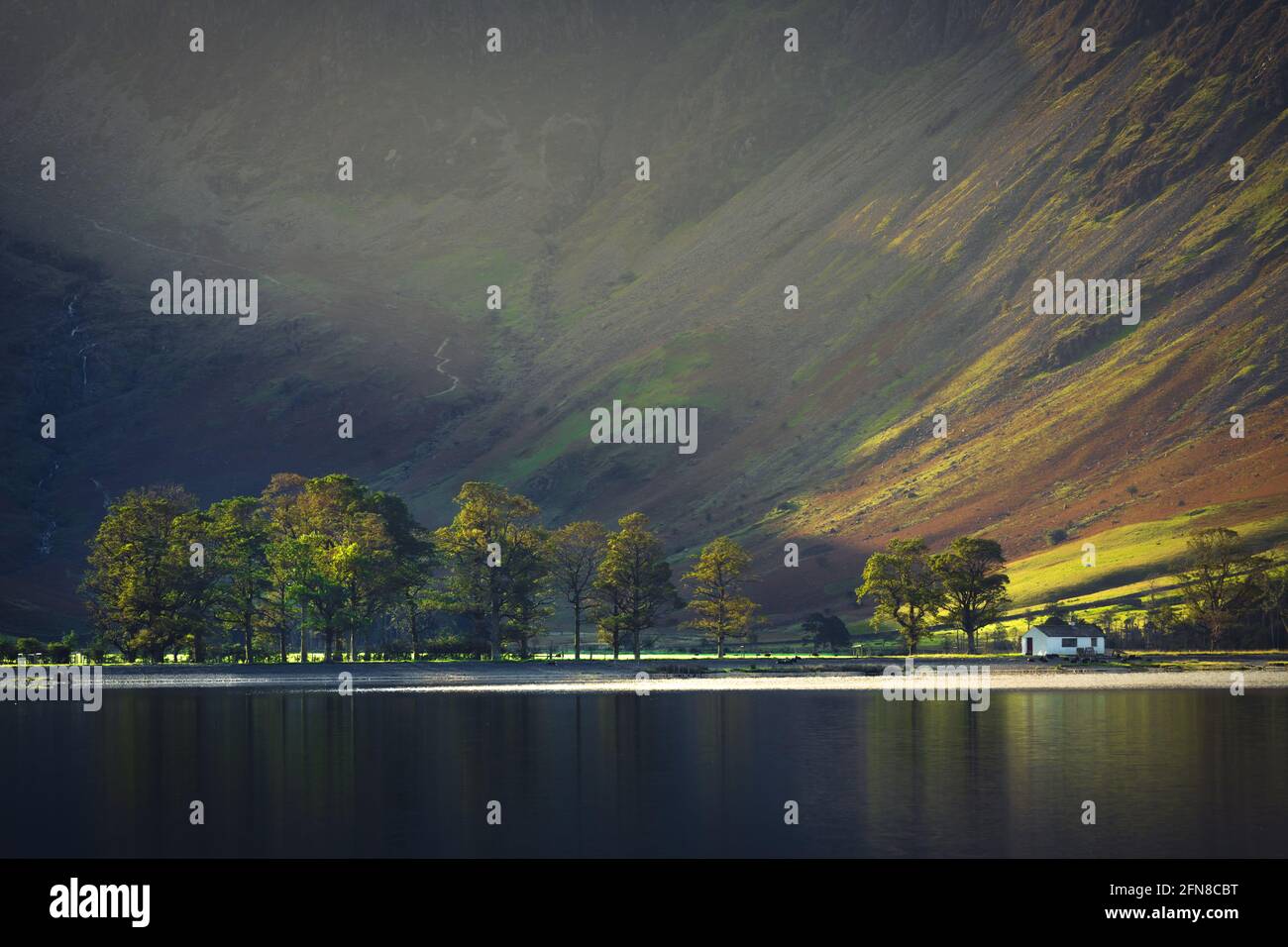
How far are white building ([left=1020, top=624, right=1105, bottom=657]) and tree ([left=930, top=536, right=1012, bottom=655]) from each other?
5.84m

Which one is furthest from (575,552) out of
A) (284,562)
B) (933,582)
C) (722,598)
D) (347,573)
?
(933,582)

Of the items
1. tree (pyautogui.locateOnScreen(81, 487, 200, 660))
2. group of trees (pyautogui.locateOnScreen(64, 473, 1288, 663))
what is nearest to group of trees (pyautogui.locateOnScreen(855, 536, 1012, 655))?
group of trees (pyautogui.locateOnScreen(64, 473, 1288, 663))

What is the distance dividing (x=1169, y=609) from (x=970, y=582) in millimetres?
26774

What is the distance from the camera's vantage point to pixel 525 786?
67.6 meters

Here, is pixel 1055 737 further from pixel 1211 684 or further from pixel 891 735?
pixel 1211 684

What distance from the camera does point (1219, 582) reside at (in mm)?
161250

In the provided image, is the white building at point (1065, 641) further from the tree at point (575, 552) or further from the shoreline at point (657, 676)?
the tree at point (575, 552)

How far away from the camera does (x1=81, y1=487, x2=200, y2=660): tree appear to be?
15200 cm

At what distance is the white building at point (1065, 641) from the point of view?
535ft

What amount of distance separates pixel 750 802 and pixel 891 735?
87.0 ft

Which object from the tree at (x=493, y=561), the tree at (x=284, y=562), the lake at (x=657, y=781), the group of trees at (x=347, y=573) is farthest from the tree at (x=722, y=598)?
the lake at (x=657, y=781)

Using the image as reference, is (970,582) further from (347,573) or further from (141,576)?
(141,576)

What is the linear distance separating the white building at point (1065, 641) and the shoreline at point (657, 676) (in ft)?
45.2
